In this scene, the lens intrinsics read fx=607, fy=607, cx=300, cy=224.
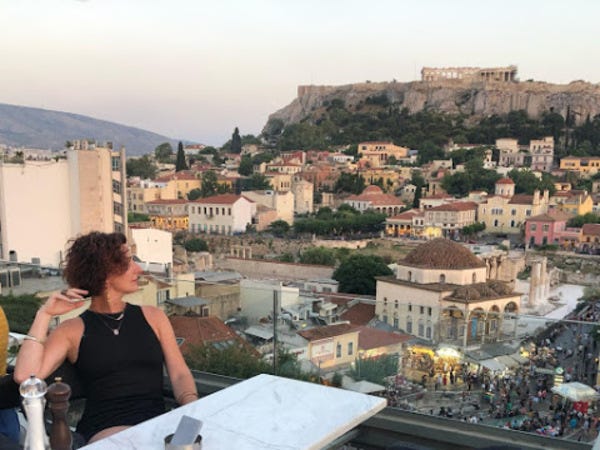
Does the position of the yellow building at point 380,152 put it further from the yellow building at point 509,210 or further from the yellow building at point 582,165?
the yellow building at point 509,210

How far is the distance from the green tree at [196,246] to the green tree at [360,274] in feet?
38.7

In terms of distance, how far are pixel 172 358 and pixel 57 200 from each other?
582 inches

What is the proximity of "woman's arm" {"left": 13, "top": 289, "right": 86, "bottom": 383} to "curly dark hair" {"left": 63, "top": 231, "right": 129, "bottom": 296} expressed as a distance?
0.05 metres

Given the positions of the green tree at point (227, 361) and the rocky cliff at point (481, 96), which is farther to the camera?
the rocky cliff at point (481, 96)

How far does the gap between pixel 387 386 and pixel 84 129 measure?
507 ft

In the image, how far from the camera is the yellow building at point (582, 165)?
49731mm

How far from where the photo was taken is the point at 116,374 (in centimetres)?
176

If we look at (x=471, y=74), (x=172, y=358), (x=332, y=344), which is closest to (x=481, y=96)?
(x=471, y=74)

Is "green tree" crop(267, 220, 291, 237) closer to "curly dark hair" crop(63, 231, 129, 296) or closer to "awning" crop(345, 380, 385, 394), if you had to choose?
"awning" crop(345, 380, 385, 394)

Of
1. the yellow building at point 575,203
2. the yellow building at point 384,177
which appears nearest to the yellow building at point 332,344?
the yellow building at point 575,203

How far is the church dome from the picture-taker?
1834 cm

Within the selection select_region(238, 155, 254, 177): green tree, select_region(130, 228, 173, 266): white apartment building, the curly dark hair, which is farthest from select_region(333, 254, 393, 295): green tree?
select_region(238, 155, 254, 177): green tree

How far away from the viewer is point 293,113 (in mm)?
98250

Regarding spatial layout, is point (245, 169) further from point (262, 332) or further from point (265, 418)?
point (265, 418)
